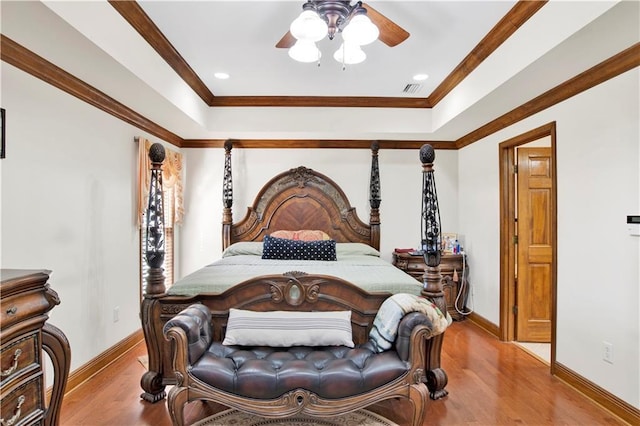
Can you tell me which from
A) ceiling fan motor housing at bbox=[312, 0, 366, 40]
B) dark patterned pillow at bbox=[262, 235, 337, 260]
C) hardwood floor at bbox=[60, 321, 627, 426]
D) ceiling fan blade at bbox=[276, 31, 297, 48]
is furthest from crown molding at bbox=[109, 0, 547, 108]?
hardwood floor at bbox=[60, 321, 627, 426]

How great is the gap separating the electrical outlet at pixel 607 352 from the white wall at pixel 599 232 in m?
0.03

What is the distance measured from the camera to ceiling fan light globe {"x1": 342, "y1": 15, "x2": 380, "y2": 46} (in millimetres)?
1901

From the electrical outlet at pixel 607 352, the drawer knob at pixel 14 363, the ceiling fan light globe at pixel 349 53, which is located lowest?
the electrical outlet at pixel 607 352

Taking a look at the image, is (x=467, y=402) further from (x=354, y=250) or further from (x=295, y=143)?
(x=295, y=143)

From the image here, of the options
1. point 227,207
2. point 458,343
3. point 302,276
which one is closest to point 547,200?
point 458,343

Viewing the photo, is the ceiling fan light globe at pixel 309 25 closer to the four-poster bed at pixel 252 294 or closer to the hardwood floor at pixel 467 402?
the four-poster bed at pixel 252 294

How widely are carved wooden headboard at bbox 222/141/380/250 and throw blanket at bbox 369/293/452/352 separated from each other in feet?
7.59

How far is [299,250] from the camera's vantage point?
13.0 ft

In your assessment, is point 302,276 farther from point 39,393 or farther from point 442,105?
point 442,105

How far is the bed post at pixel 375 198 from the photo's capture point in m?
4.69

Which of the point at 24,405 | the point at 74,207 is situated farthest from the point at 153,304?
the point at 24,405

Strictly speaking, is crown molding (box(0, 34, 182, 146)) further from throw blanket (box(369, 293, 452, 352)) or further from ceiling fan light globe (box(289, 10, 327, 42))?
throw blanket (box(369, 293, 452, 352))

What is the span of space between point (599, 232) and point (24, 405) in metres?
3.57

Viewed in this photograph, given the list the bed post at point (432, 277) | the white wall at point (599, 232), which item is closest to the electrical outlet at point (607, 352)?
the white wall at point (599, 232)
